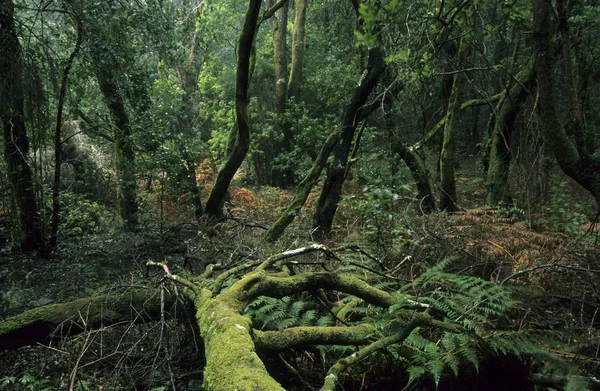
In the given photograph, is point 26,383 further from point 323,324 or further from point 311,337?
point 311,337

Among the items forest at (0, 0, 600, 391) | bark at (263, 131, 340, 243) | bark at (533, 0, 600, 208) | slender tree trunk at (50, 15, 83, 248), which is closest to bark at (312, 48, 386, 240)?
forest at (0, 0, 600, 391)

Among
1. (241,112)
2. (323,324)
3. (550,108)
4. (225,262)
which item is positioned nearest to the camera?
(323,324)

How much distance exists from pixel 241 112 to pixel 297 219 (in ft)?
8.48

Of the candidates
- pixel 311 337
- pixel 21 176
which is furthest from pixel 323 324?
pixel 21 176

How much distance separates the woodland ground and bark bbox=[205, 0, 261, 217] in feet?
3.29

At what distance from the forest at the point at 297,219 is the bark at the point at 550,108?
2 cm

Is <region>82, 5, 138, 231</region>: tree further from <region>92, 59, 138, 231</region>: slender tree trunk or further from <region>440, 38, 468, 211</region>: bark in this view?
<region>440, 38, 468, 211</region>: bark

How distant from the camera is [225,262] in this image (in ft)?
17.7

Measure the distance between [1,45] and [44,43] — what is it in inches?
24.7

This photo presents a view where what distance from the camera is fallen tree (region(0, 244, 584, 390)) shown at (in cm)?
216

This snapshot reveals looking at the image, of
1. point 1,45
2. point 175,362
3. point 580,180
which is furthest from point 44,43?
point 580,180

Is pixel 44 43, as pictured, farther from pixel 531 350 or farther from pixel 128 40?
pixel 531 350

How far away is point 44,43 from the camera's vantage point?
6.83m

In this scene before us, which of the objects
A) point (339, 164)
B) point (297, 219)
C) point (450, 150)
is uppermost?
point (450, 150)
